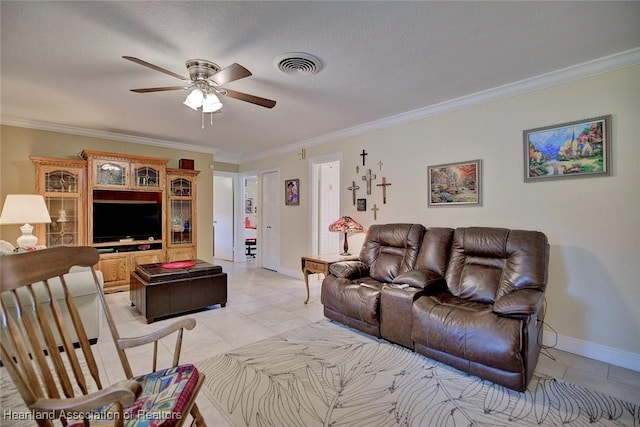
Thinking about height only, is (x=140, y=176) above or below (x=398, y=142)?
below

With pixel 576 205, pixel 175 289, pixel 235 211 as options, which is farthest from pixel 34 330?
pixel 235 211

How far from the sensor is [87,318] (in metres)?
2.80

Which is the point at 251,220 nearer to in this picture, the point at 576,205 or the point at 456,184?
the point at 456,184

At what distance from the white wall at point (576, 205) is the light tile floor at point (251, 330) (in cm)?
33

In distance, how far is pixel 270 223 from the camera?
6336 millimetres

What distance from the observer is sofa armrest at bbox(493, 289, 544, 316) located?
207cm

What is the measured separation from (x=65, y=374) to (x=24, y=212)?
329cm

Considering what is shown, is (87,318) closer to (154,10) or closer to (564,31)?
(154,10)

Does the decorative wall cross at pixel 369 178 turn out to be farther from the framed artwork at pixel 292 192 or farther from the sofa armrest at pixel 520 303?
the sofa armrest at pixel 520 303

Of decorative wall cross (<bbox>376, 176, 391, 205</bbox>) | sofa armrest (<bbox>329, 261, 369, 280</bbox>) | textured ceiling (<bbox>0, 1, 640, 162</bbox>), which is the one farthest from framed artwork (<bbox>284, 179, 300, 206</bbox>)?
sofa armrest (<bbox>329, 261, 369, 280</bbox>)

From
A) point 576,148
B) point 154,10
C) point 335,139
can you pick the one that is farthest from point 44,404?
point 335,139

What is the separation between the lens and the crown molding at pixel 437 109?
98.7 inches

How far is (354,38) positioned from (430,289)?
7.12 ft

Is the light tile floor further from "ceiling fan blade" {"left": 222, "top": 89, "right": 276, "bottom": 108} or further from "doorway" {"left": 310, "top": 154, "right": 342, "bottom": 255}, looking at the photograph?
"ceiling fan blade" {"left": 222, "top": 89, "right": 276, "bottom": 108}
